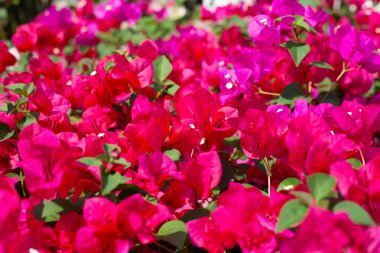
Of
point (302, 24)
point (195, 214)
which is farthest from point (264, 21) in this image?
point (195, 214)

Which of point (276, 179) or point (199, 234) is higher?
point (199, 234)

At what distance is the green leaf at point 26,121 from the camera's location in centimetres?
119

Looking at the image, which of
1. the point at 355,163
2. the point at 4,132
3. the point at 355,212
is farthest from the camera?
the point at 4,132

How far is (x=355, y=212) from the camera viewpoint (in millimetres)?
706

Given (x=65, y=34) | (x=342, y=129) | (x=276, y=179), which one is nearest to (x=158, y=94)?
(x=276, y=179)

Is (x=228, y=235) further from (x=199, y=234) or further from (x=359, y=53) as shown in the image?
(x=359, y=53)

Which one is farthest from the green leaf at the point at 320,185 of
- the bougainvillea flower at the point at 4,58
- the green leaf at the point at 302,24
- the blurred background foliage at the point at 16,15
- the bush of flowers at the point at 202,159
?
the blurred background foliage at the point at 16,15

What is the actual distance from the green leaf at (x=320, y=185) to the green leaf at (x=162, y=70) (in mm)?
762

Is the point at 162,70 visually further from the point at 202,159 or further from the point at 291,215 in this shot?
the point at 291,215

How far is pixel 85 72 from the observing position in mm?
1817

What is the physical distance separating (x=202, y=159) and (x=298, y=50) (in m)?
0.47

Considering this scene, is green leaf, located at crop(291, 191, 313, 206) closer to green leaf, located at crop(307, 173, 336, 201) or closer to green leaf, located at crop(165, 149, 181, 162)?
green leaf, located at crop(307, 173, 336, 201)

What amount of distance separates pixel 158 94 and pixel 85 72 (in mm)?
479

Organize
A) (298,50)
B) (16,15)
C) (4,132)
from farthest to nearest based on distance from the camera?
(16,15)
(298,50)
(4,132)
